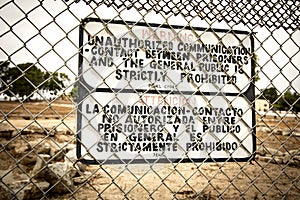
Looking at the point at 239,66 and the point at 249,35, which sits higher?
the point at 249,35

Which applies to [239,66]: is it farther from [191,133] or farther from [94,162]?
[94,162]

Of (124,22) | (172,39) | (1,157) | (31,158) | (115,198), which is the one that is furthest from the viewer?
(1,157)

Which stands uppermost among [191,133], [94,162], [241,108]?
[241,108]

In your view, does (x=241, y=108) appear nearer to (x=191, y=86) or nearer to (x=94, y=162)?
(x=191, y=86)

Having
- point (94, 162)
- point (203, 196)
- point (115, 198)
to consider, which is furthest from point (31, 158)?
point (94, 162)

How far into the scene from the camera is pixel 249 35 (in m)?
1.64

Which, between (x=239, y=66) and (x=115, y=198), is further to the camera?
(x=115, y=198)

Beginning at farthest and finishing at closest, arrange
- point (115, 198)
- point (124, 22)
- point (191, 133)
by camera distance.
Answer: point (115, 198) < point (191, 133) < point (124, 22)

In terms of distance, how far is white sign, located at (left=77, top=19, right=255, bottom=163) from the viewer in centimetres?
139

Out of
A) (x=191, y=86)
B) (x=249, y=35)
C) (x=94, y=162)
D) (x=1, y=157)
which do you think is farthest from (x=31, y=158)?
(x=249, y=35)

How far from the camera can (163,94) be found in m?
1.48

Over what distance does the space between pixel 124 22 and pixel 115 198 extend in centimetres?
277

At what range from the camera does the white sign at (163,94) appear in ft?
4.57

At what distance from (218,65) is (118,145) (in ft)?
2.92
